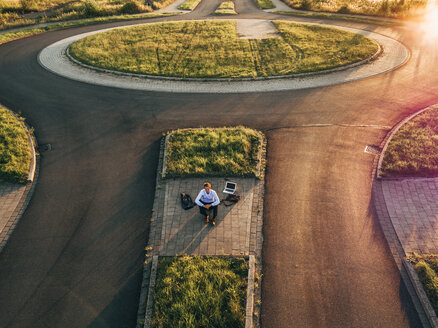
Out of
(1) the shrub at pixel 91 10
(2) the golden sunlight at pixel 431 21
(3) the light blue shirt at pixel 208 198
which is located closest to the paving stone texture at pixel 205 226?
(3) the light blue shirt at pixel 208 198

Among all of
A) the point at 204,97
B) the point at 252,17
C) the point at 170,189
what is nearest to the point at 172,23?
the point at 252,17

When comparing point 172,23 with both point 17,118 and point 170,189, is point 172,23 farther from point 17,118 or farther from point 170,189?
point 170,189

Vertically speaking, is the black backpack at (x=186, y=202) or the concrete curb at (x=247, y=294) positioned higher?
the black backpack at (x=186, y=202)

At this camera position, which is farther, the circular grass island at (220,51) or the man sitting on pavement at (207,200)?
the circular grass island at (220,51)

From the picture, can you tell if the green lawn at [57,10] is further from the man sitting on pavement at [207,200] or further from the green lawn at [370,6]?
the man sitting on pavement at [207,200]

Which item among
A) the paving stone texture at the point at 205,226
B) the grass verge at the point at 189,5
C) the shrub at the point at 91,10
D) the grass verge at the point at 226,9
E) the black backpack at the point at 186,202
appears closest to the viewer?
the paving stone texture at the point at 205,226

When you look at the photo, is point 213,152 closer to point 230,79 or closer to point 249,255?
point 249,255

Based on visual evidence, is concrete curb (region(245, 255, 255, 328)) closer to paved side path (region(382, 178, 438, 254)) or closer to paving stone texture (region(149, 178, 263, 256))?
paving stone texture (region(149, 178, 263, 256))
